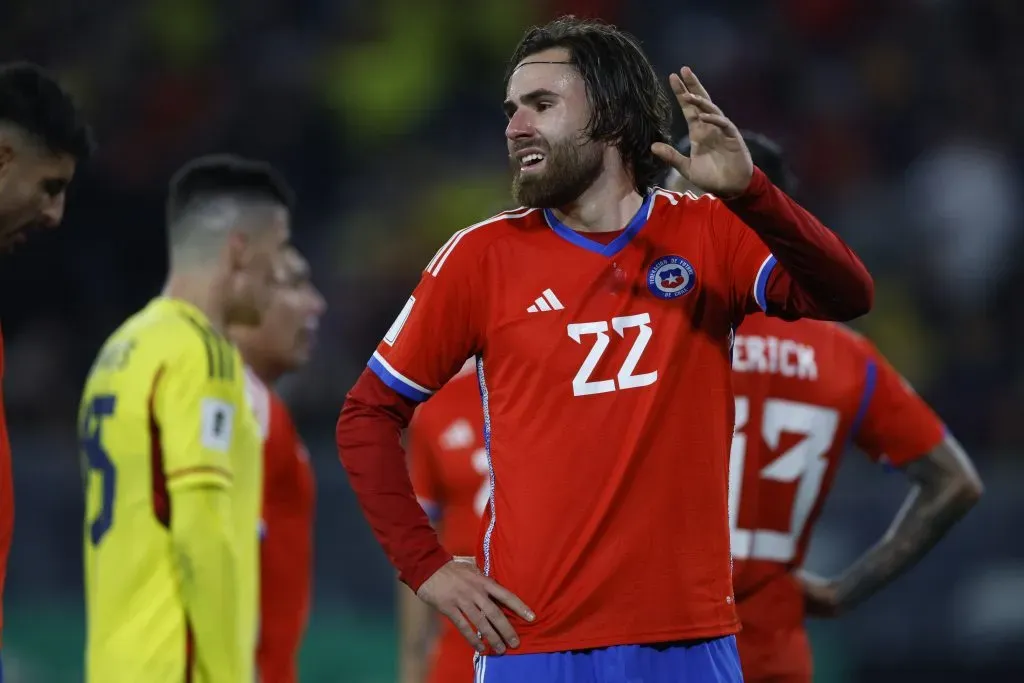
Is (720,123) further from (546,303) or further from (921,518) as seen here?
(921,518)

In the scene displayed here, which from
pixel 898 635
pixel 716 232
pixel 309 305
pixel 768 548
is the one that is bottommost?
pixel 898 635

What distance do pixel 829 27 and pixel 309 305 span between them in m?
7.16

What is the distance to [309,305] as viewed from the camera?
19.9 ft

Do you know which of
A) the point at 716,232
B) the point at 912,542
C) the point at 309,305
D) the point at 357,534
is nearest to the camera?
the point at 716,232

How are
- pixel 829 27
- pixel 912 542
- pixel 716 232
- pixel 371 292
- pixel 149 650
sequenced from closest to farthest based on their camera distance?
pixel 716 232, pixel 149 650, pixel 912 542, pixel 371 292, pixel 829 27

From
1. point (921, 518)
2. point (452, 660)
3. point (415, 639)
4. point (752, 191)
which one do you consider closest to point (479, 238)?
point (752, 191)

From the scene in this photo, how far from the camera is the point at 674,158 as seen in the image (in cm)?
317

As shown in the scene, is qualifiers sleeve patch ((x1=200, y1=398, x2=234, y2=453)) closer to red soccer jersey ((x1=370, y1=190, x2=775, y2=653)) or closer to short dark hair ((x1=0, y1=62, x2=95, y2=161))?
short dark hair ((x1=0, y1=62, x2=95, y2=161))

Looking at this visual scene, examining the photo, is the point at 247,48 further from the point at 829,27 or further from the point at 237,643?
the point at 237,643

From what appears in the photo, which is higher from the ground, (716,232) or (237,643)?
(716,232)

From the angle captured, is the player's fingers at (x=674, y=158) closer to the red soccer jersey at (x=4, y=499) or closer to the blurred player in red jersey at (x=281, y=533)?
the red soccer jersey at (x=4, y=499)

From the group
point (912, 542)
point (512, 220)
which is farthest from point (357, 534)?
point (512, 220)

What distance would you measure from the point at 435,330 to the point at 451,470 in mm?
2003

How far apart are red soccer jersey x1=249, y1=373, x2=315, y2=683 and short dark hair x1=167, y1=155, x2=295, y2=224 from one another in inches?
31.2
